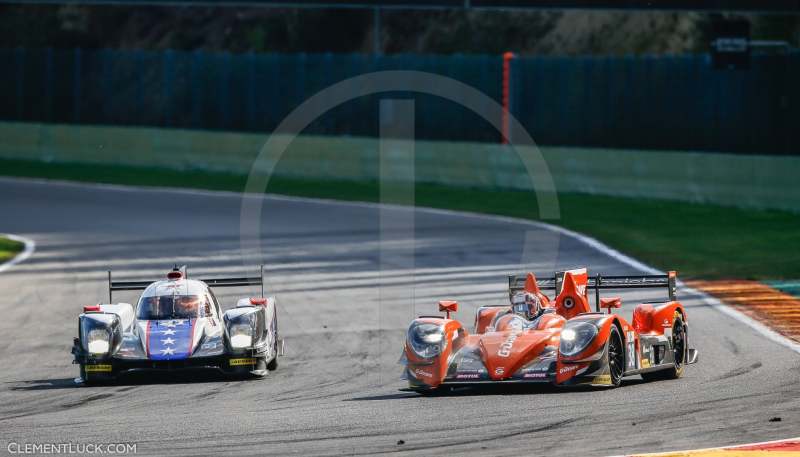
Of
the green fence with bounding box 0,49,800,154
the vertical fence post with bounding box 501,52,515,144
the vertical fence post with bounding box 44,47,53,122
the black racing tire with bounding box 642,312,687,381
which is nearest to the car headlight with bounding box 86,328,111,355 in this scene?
Answer: the black racing tire with bounding box 642,312,687,381

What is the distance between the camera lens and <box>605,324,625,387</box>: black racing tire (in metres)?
14.5

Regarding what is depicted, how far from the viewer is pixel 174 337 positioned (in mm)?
16031

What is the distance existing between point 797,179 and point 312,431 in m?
22.9

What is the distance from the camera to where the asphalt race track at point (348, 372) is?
12.1 metres

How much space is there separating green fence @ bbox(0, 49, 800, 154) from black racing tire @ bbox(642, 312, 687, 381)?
2039 cm

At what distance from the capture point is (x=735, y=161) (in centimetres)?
3450

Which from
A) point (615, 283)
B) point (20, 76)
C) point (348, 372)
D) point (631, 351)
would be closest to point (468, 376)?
point (631, 351)

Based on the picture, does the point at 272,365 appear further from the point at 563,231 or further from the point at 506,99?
the point at 506,99

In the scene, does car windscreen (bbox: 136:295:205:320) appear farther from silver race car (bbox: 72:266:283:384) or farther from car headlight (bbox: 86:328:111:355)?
car headlight (bbox: 86:328:111:355)

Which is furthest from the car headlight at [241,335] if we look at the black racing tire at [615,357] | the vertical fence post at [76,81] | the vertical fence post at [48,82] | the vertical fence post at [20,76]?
the vertical fence post at [20,76]

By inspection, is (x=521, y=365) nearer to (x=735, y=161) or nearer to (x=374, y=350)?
(x=374, y=350)

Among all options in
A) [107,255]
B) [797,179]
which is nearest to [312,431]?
[107,255]

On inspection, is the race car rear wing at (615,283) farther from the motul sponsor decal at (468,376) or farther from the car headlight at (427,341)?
the motul sponsor decal at (468,376)

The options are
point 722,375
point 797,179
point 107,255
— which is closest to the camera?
point 722,375
